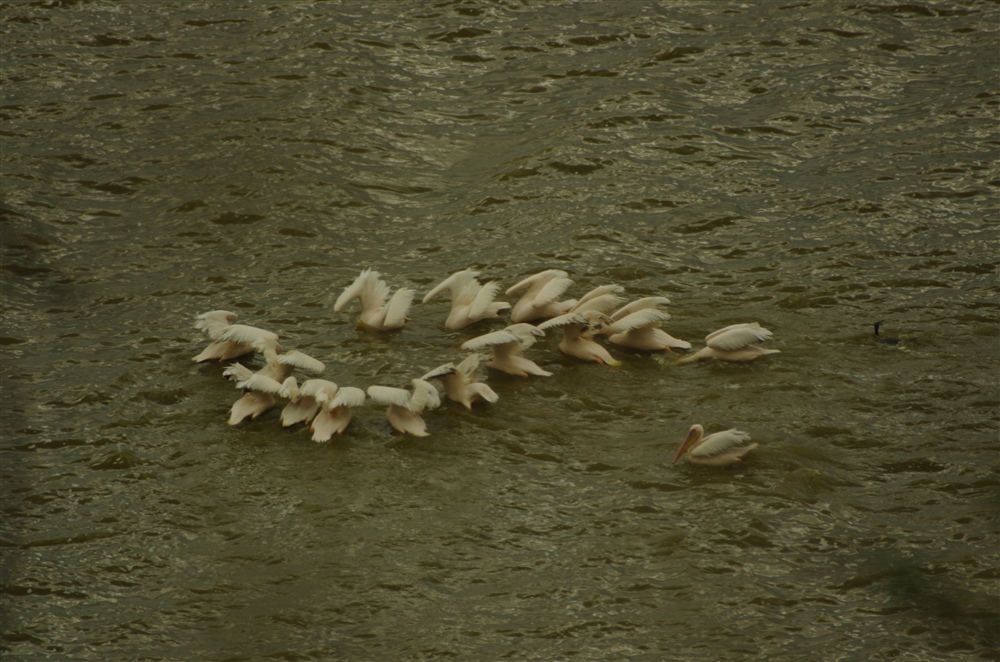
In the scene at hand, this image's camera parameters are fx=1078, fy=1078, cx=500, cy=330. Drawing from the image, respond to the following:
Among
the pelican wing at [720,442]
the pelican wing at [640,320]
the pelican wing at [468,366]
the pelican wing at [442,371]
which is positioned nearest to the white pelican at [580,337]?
the pelican wing at [640,320]

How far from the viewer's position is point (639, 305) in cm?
473

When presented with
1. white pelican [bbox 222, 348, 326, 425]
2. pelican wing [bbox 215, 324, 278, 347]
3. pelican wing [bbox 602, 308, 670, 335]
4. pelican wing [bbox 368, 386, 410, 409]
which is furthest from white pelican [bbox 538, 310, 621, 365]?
pelican wing [bbox 215, 324, 278, 347]

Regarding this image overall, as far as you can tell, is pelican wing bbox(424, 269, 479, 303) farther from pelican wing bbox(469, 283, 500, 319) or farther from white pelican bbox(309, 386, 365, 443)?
white pelican bbox(309, 386, 365, 443)

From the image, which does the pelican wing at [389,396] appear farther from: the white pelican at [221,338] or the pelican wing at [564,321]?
the pelican wing at [564,321]

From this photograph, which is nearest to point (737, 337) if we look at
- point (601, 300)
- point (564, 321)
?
point (601, 300)

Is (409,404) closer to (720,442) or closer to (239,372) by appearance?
(239,372)

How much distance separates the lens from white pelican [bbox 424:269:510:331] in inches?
192

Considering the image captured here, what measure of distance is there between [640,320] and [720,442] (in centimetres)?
93

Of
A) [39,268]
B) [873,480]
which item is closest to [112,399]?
[39,268]

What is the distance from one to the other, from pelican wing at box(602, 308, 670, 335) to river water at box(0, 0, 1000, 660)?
175 millimetres

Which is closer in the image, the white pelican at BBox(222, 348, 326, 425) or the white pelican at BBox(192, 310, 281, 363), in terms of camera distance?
the white pelican at BBox(222, 348, 326, 425)

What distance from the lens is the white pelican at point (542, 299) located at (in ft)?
15.9

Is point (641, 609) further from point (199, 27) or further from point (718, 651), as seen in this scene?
point (199, 27)

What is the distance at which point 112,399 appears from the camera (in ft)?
14.4
